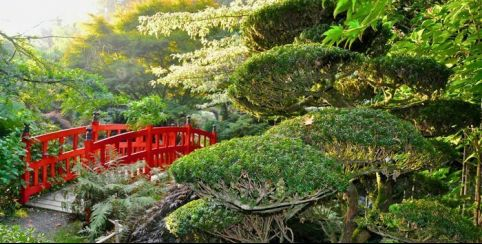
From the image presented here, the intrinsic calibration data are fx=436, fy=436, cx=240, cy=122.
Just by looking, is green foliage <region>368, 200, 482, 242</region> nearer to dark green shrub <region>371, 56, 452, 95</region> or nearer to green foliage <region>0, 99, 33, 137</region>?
dark green shrub <region>371, 56, 452, 95</region>

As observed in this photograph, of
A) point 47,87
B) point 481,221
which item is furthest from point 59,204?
point 481,221

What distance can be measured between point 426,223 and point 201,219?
1.25 metres

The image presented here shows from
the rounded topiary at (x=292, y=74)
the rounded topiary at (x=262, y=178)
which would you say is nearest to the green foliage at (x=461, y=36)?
the rounded topiary at (x=292, y=74)

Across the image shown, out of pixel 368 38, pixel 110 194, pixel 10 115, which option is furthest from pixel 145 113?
pixel 368 38

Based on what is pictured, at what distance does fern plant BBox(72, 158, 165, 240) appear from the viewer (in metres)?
4.19

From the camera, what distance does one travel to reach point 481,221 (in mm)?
2596

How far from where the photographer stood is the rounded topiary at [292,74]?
10.8ft

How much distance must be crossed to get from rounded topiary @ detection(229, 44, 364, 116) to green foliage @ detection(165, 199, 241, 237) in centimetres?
113

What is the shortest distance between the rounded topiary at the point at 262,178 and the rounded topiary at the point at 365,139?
564 millimetres

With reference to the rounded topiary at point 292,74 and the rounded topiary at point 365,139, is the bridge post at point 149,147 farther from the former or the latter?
the rounded topiary at point 365,139

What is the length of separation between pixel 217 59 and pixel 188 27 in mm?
1248

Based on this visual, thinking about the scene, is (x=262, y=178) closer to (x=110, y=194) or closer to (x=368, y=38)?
(x=368, y=38)

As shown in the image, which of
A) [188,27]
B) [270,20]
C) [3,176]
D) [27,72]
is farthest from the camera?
[188,27]

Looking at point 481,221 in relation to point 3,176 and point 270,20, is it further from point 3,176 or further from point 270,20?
point 3,176
